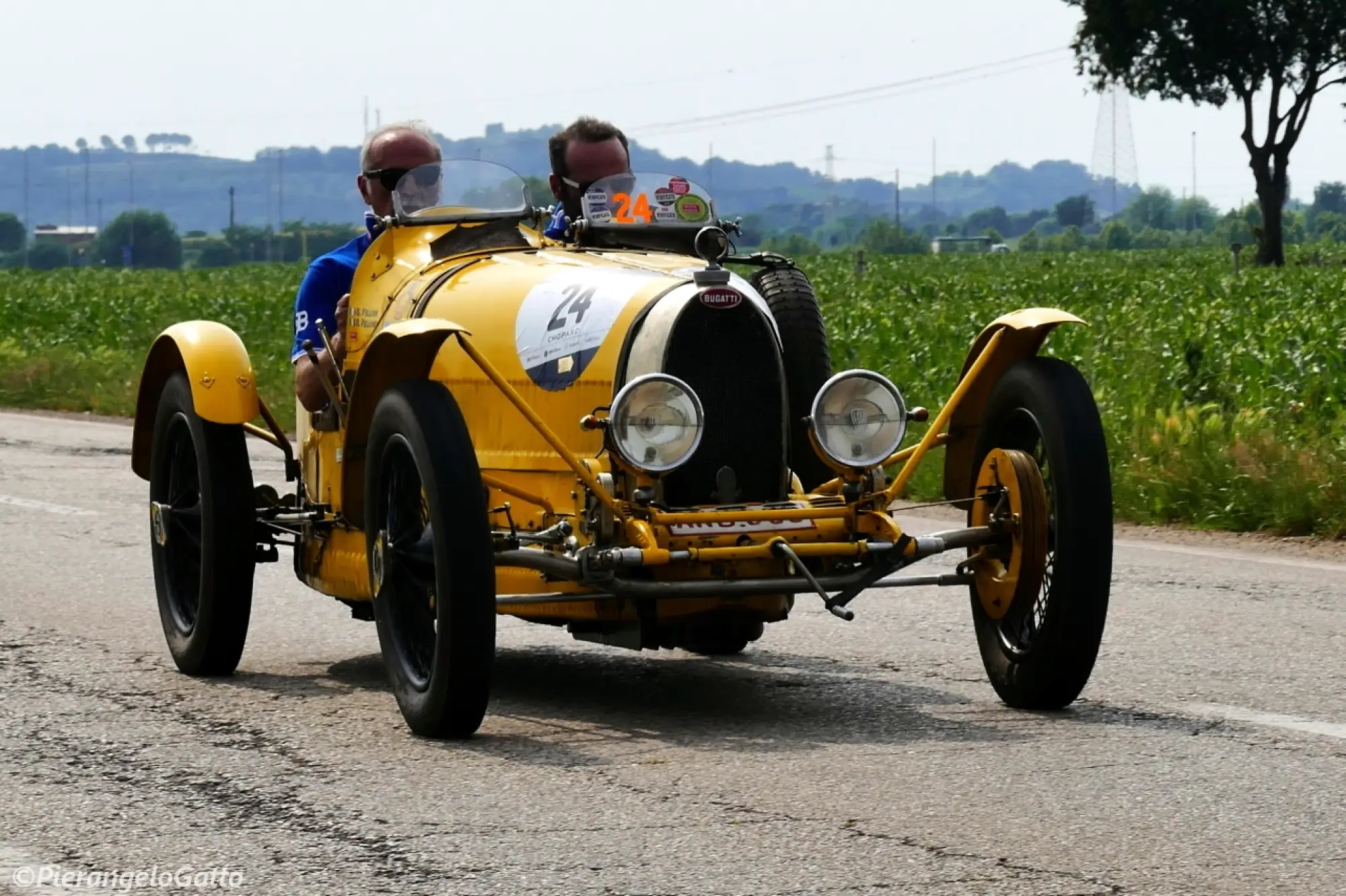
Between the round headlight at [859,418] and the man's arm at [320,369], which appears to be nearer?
the round headlight at [859,418]

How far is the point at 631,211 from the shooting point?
7230 mm

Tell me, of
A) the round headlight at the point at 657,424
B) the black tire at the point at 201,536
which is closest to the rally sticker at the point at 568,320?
the round headlight at the point at 657,424

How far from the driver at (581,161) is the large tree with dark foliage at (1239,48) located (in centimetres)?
5303

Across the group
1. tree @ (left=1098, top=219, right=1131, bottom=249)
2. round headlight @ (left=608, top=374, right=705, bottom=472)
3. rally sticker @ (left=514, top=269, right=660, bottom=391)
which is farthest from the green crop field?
tree @ (left=1098, top=219, right=1131, bottom=249)

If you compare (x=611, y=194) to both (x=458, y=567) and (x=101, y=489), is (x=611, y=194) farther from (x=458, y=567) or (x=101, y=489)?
(x=101, y=489)

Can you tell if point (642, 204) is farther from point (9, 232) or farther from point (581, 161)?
point (9, 232)

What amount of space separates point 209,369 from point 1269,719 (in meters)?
3.47

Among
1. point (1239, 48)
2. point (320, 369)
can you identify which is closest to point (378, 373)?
point (320, 369)

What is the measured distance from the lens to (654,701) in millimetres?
6617

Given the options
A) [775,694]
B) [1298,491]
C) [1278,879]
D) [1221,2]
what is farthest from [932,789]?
[1221,2]

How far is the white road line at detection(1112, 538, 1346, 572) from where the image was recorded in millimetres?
9891

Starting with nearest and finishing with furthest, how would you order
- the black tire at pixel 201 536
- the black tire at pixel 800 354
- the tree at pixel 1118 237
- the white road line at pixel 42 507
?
the black tire at pixel 800 354 < the black tire at pixel 201 536 < the white road line at pixel 42 507 < the tree at pixel 1118 237

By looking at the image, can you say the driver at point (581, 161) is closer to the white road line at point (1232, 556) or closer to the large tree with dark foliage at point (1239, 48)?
the white road line at point (1232, 556)

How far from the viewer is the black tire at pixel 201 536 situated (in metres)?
7.05
